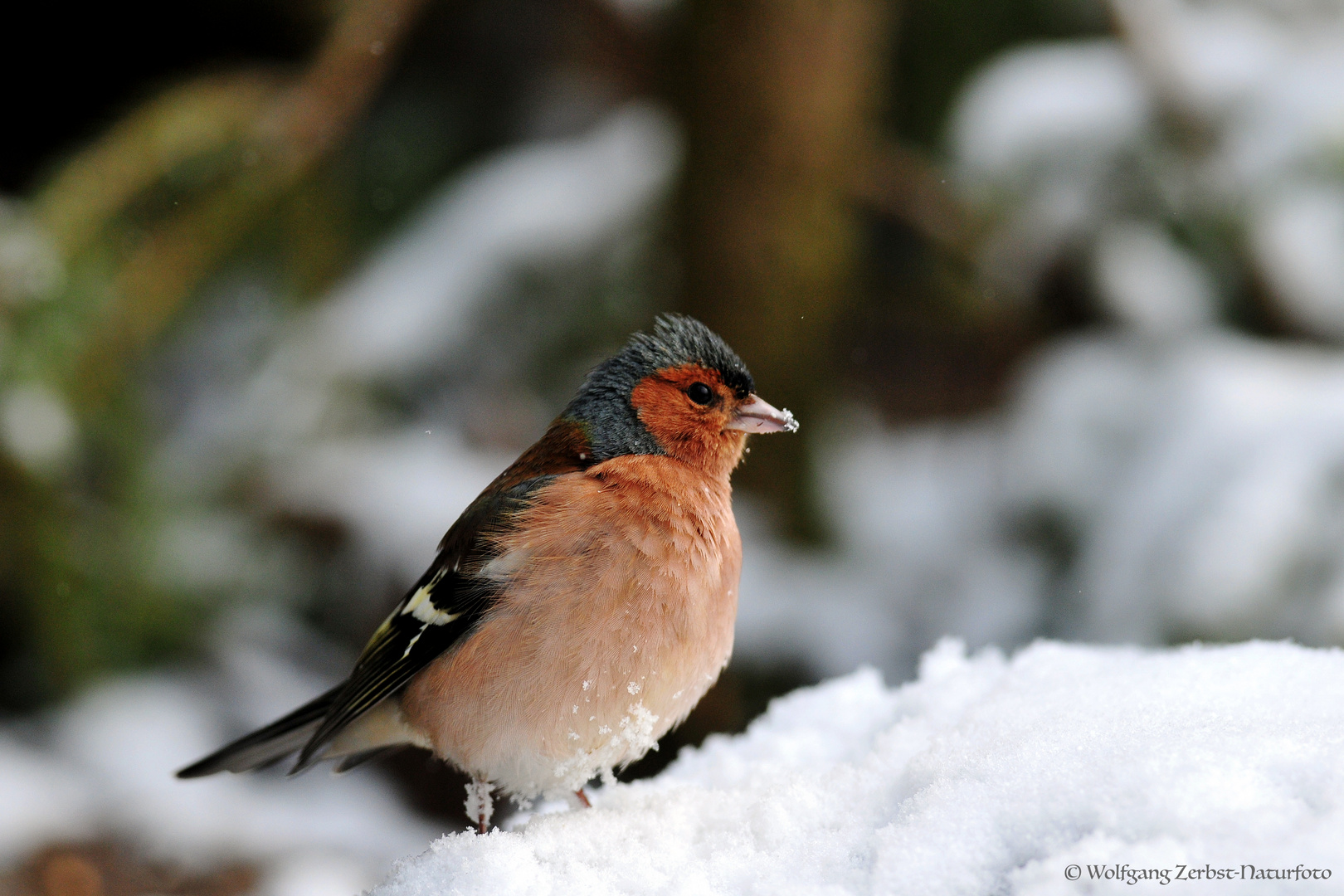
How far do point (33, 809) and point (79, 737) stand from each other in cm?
26

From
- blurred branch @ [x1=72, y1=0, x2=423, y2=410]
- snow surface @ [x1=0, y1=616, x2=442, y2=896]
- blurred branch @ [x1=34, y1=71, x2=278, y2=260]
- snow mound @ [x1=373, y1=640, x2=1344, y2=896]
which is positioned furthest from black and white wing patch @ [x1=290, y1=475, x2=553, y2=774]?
blurred branch @ [x1=34, y1=71, x2=278, y2=260]

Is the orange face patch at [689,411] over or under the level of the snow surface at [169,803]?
over

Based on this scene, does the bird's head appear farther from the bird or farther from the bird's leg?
the bird's leg

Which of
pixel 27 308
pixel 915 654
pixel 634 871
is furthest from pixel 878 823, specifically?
pixel 27 308

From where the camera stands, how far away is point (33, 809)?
3.39 meters

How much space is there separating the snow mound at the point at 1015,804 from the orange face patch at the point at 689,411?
64 centimetres

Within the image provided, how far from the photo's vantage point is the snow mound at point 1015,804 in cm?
106

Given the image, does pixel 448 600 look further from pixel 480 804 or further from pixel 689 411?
pixel 689 411

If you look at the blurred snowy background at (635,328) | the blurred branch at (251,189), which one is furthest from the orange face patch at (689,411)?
the blurred branch at (251,189)

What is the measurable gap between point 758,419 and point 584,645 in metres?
0.70

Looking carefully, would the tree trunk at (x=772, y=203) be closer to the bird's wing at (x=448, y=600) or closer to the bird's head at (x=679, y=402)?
the bird's head at (x=679, y=402)

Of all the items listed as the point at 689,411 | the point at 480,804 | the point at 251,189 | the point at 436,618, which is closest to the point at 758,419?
the point at 689,411

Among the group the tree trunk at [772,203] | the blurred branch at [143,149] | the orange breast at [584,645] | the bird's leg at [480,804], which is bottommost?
the bird's leg at [480,804]

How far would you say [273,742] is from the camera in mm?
2182
